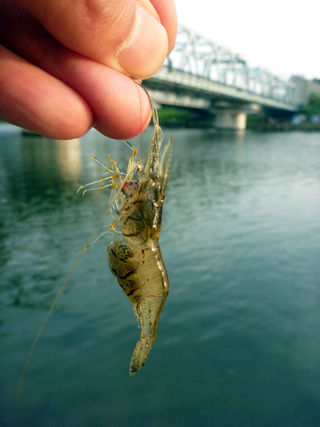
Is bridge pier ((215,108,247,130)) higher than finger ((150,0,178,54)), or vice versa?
bridge pier ((215,108,247,130))

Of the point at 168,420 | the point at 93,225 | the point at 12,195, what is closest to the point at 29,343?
the point at 168,420

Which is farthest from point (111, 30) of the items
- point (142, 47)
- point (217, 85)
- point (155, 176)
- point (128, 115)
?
point (217, 85)

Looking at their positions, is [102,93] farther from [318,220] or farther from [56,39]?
[318,220]

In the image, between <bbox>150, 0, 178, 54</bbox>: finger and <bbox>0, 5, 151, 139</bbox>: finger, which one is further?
<bbox>150, 0, 178, 54</bbox>: finger

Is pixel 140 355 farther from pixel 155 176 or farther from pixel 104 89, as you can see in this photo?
pixel 104 89

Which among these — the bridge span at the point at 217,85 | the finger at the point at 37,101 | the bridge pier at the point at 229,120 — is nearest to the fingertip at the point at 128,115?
the finger at the point at 37,101

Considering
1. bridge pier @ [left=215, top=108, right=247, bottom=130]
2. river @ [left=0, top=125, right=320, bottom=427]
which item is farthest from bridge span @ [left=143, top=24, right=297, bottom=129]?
river @ [left=0, top=125, right=320, bottom=427]

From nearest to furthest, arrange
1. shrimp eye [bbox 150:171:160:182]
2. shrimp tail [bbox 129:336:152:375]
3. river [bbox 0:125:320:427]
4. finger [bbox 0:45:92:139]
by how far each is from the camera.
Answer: finger [bbox 0:45:92:139]
shrimp eye [bbox 150:171:160:182]
shrimp tail [bbox 129:336:152:375]
river [bbox 0:125:320:427]

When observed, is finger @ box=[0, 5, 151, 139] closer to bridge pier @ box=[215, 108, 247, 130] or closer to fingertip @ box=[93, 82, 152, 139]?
fingertip @ box=[93, 82, 152, 139]
